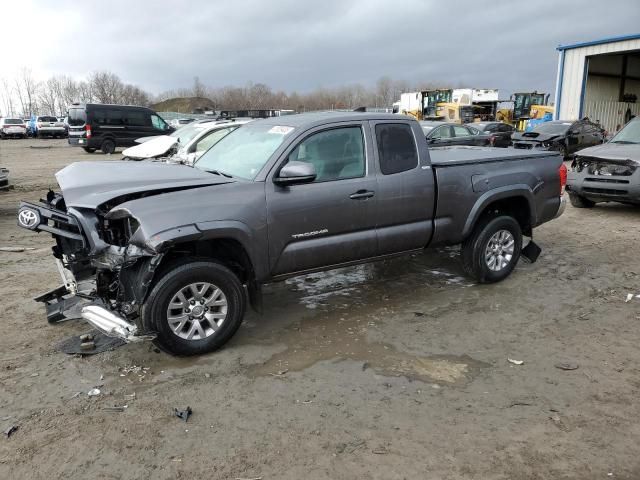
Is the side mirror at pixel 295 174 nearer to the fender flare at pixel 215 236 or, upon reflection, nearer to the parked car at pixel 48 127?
the fender flare at pixel 215 236

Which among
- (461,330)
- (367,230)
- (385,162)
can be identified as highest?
(385,162)

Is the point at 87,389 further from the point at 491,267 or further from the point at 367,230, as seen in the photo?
the point at 491,267

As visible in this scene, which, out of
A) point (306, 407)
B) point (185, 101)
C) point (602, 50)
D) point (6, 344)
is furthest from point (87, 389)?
point (185, 101)

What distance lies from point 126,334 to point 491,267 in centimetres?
403

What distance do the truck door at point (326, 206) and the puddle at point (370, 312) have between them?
2.01 ft

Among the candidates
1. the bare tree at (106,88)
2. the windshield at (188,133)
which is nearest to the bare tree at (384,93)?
the bare tree at (106,88)

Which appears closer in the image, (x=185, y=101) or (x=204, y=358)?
(x=204, y=358)

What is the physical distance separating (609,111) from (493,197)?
23595mm

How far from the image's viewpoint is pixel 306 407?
352cm

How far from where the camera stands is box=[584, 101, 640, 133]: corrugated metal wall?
23.9 m

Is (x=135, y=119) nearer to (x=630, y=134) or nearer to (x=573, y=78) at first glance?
(x=573, y=78)

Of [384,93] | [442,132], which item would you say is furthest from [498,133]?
[384,93]

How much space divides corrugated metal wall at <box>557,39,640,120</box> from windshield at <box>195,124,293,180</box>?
19.8 metres

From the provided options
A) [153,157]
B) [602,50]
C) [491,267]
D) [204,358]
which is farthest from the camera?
[602,50]
